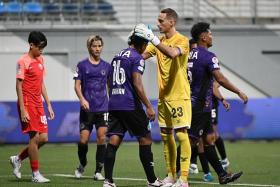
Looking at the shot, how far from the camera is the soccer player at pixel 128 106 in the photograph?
37.4 ft

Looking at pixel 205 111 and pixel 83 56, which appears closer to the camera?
pixel 205 111

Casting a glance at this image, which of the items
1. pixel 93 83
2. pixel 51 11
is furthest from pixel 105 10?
pixel 93 83

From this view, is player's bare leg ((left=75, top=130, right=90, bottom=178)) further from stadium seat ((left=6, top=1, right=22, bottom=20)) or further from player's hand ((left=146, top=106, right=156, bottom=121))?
stadium seat ((left=6, top=1, right=22, bottom=20))

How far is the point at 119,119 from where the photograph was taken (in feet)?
38.0

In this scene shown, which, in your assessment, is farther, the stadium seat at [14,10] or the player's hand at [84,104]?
the stadium seat at [14,10]

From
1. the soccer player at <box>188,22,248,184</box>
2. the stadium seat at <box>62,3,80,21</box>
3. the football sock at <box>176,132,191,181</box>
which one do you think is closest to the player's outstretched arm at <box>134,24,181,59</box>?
the football sock at <box>176,132,191,181</box>

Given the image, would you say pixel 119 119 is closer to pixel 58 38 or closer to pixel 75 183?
pixel 75 183

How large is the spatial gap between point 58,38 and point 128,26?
2357mm

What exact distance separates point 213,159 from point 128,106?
6.76ft

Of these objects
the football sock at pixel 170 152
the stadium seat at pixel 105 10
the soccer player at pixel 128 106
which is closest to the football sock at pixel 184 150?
the football sock at pixel 170 152

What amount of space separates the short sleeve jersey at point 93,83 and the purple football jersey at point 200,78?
212 cm

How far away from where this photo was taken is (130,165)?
641 inches

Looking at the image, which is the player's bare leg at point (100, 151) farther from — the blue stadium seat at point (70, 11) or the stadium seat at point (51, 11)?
the stadium seat at point (51, 11)

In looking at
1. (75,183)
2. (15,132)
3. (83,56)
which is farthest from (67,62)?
(75,183)
